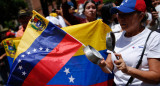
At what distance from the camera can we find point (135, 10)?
158 cm

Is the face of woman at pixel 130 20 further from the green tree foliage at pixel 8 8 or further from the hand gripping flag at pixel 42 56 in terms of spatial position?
the green tree foliage at pixel 8 8

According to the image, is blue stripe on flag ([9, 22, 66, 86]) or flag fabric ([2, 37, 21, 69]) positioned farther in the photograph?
flag fabric ([2, 37, 21, 69])

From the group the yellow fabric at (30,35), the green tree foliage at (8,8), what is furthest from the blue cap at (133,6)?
the green tree foliage at (8,8)

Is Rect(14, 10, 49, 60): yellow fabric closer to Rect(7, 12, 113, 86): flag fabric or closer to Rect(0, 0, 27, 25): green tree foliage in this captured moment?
Rect(7, 12, 113, 86): flag fabric

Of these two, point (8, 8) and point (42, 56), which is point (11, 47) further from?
point (8, 8)

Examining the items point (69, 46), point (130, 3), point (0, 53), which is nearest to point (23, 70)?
point (69, 46)

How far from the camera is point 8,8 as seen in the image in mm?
31812

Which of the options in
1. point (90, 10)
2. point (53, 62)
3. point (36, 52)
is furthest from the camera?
point (90, 10)

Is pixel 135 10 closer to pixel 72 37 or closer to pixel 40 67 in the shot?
pixel 72 37

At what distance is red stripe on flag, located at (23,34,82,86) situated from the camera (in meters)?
2.41

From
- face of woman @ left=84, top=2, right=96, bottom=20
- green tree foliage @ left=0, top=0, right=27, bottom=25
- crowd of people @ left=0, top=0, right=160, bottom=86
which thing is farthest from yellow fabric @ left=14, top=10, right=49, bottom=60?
green tree foliage @ left=0, top=0, right=27, bottom=25

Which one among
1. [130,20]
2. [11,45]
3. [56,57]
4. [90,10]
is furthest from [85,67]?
[11,45]

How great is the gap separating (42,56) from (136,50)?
1.52m

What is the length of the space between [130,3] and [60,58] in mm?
1371
